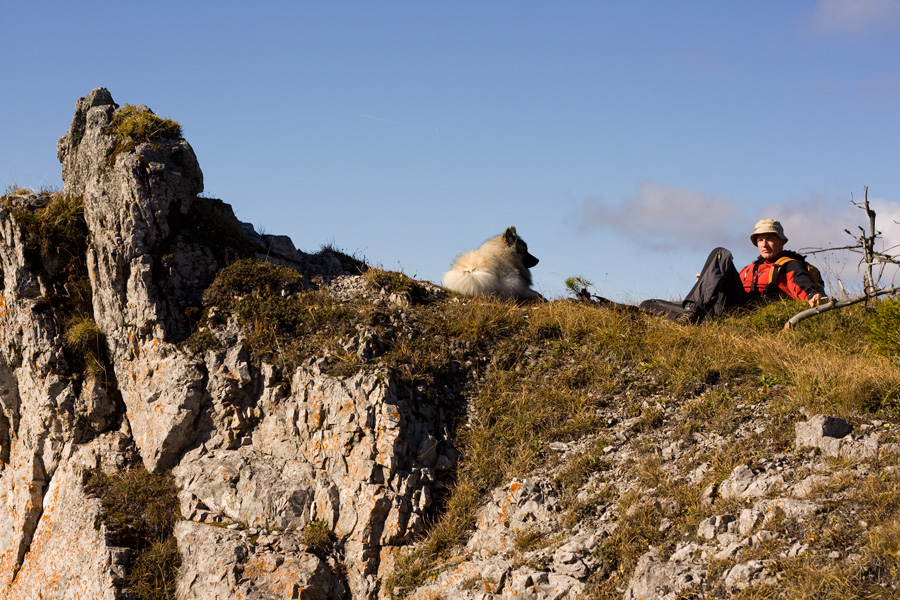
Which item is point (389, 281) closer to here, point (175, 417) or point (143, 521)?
point (175, 417)

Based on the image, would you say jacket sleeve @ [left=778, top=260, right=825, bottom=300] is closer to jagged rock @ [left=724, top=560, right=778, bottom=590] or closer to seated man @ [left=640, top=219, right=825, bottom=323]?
seated man @ [left=640, top=219, right=825, bottom=323]

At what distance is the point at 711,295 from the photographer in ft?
37.8

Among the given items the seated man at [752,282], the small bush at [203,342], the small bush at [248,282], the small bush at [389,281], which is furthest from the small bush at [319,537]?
the seated man at [752,282]

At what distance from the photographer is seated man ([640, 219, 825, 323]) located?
11531mm

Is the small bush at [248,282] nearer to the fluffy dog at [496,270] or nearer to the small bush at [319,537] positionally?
the fluffy dog at [496,270]

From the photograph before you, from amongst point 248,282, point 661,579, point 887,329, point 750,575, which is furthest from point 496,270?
point 750,575

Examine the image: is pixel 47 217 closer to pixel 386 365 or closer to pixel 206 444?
pixel 206 444

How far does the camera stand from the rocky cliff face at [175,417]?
859cm

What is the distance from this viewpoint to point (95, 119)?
12.2 meters

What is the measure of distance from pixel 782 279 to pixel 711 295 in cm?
156

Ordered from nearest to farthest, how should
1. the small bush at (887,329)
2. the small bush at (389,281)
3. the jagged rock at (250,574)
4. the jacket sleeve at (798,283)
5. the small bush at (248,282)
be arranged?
the jagged rock at (250,574) → the small bush at (887,329) → the small bush at (248,282) → the small bush at (389,281) → the jacket sleeve at (798,283)

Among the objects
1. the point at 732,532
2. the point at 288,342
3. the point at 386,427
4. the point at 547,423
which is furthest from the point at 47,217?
the point at 732,532

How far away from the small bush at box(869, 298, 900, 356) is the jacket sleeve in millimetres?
2090

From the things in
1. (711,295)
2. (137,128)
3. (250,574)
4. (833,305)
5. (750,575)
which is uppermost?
(137,128)
